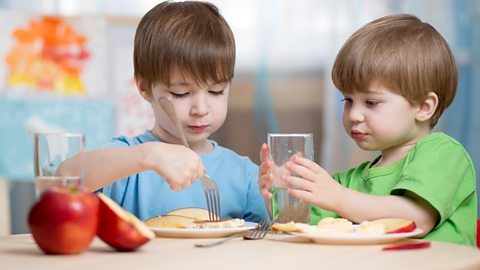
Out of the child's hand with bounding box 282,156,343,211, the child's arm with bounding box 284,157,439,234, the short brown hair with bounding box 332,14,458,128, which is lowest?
the child's arm with bounding box 284,157,439,234

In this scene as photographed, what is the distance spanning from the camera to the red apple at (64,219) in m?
0.96

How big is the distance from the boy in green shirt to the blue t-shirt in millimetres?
Result: 185

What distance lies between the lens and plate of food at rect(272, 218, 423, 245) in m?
1.15

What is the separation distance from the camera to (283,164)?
129cm

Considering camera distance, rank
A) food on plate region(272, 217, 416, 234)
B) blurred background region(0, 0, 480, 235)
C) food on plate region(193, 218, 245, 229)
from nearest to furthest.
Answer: food on plate region(272, 217, 416, 234)
food on plate region(193, 218, 245, 229)
blurred background region(0, 0, 480, 235)

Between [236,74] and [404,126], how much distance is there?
74.0 inches

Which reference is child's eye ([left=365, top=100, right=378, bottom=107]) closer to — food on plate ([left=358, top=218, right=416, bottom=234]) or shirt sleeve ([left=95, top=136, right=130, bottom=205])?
food on plate ([left=358, top=218, right=416, bottom=234])

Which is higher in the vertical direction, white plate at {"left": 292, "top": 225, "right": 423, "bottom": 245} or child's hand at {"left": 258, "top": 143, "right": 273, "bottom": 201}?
child's hand at {"left": 258, "top": 143, "right": 273, "bottom": 201}

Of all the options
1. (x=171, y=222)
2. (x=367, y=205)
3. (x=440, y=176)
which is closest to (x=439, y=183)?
(x=440, y=176)

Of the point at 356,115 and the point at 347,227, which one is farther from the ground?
the point at 356,115

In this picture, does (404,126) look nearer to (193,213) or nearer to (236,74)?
(193,213)

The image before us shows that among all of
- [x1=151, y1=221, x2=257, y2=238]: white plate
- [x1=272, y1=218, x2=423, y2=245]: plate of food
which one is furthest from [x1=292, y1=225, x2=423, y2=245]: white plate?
[x1=151, y1=221, x2=257, y2=238]: white plate

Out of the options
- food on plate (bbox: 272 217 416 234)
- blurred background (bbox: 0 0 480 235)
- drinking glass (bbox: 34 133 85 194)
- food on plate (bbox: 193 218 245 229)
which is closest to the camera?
drinking glass (bbox: 34 133 85 194)

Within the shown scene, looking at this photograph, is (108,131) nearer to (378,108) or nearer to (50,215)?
(378,108)
